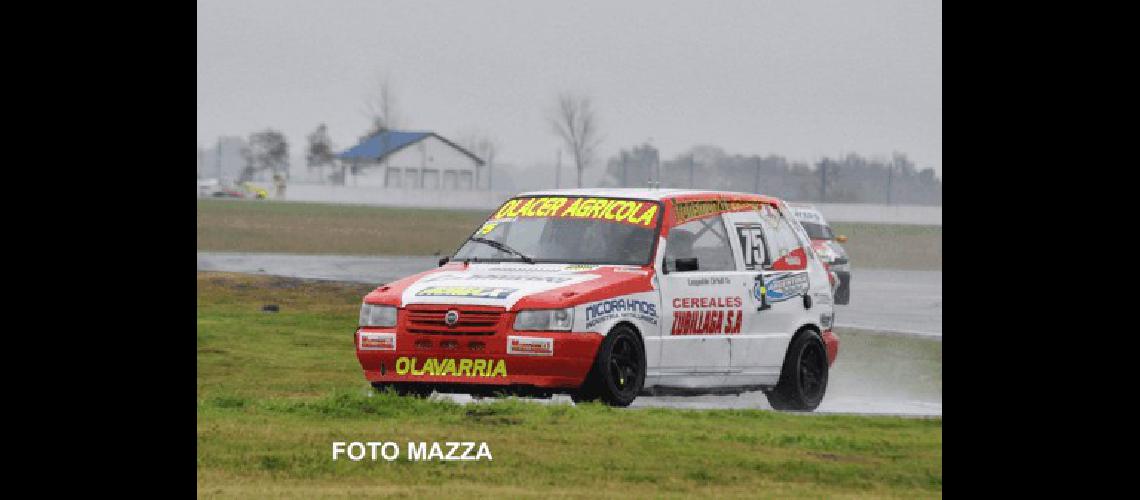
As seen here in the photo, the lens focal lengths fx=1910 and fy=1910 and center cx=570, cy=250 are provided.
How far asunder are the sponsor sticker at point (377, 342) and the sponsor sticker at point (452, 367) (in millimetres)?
117

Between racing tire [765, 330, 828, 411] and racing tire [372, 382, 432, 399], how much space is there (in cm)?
307

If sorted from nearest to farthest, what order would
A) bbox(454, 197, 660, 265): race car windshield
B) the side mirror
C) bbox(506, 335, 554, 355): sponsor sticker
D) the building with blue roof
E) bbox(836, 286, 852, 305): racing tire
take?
bbox(506, 335, 554, 355): sponsor sticker → the side mirror → bbox(454, 197, 660, 265): race car windshield → bbox(836, 286, 852, 305): racing tire → the building with blue roof

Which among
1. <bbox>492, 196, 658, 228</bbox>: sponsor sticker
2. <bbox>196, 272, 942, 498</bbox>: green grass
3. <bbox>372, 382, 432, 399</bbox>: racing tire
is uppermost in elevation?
<bbox>492, 196, 658, 228</bbox>: sponsor sticker

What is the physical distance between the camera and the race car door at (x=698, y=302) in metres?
13.6

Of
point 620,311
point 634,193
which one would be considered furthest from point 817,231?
point 620,311

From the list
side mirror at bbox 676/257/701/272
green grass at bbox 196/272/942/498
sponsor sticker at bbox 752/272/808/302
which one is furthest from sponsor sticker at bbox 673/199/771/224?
green grass at bbox 196/272/942/498

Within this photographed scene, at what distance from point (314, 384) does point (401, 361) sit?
13.0 feet

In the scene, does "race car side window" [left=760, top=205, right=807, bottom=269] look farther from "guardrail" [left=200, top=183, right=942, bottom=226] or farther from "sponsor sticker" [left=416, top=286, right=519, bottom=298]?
"guardrail" [left=200, top=183, right=942, bottom=226]

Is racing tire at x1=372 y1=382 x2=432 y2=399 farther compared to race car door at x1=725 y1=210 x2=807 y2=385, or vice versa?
race car door at x1=725 y1=210 x2=807 y2=385

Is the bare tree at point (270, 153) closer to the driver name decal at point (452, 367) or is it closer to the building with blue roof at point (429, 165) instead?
the building with blue roof at point (429, 165)

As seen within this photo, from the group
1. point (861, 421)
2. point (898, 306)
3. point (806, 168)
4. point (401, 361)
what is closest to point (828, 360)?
point (861, 421)

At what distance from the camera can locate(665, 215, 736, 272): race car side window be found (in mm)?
14016

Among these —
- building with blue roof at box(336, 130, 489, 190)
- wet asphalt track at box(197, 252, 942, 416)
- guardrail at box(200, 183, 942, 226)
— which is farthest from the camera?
building with blue roof at box(336, 130, 489, 190)

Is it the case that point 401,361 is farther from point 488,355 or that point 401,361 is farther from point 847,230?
point 847,230
